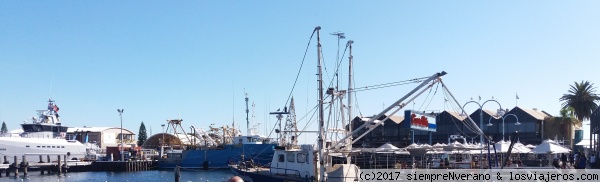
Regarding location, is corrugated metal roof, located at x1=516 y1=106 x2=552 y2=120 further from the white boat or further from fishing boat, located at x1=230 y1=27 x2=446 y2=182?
the white boat

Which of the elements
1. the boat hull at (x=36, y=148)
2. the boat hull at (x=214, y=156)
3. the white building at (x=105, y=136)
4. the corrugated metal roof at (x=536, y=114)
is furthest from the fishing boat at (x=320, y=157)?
the white building at (x=105, y=136)

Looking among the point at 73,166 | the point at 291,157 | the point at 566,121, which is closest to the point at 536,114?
the point at 566,121

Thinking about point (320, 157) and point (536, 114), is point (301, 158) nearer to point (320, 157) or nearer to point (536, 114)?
point (320, 157)

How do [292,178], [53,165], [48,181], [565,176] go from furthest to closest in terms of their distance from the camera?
1. [53,165]
2. [48,181]
3. [292,178]
4. [565,176]

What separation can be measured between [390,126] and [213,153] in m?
23.3

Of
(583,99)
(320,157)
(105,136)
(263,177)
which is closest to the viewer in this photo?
(320,157)

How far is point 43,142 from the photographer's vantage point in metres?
89.6

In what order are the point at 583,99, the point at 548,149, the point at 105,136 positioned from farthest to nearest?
the point at 105,136 → the point at 583,99 → the point at 548,149

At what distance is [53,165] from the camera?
8038 cm

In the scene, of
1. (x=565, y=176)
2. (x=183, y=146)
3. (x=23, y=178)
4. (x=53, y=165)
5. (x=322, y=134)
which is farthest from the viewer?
(x=183, y=146)

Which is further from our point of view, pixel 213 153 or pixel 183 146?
pixel 183 146

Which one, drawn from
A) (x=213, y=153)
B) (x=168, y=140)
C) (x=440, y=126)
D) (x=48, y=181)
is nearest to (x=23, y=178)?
(x=48, y=181)

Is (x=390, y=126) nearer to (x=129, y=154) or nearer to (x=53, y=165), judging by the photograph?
(x=129, y=154)

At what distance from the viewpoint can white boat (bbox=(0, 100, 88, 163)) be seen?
85312 mm
